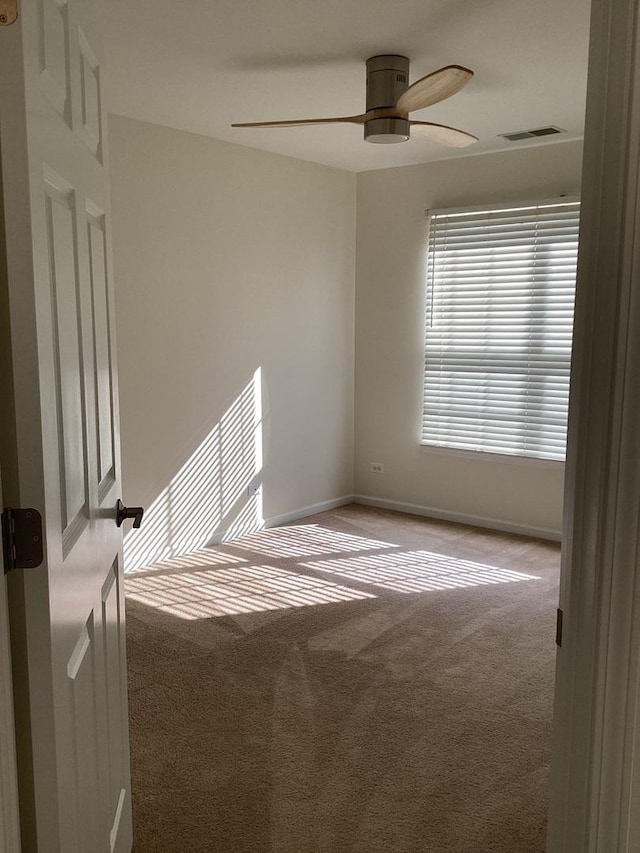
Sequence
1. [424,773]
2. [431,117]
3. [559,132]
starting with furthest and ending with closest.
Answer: [559,132]
[431,117]
[424,773]

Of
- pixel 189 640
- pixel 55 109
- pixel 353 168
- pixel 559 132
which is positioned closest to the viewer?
pixel 55 109

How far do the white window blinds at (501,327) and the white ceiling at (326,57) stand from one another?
77 centimetres

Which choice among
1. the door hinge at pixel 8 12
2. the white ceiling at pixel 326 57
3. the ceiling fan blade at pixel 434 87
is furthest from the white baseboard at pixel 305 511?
the door hinge at pixel 8 12

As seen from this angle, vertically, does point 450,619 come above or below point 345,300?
below

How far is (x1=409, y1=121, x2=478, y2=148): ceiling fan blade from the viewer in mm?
3621

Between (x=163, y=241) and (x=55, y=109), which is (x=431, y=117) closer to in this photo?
(x=163, y=241)

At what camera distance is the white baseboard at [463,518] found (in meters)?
5.30

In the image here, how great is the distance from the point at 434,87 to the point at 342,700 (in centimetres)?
249

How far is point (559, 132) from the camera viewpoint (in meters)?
4.64

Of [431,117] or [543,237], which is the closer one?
[431,117]

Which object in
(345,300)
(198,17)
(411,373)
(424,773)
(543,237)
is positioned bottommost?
(424,773)

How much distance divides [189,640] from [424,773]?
1.45m

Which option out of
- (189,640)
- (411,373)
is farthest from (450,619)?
(411,373)

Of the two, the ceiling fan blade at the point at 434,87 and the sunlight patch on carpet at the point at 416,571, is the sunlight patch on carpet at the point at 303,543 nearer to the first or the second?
the sunlight patch on carpet at the point at 416,571
